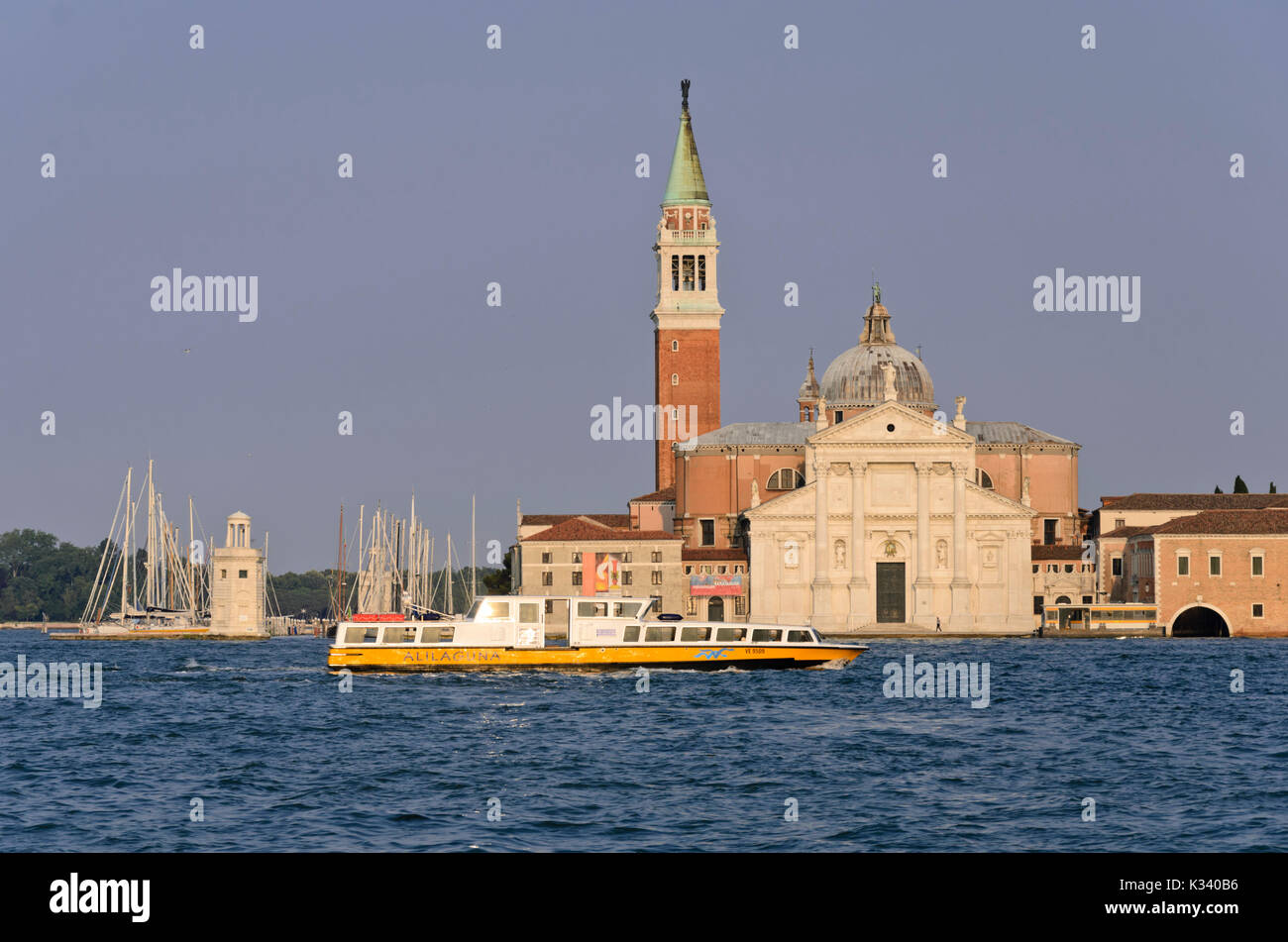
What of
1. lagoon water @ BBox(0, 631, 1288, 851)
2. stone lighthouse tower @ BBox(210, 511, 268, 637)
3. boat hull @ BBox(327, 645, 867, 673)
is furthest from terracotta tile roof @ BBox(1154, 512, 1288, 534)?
stone lighthouse tower @ BBox(210, 511, 268, 637)

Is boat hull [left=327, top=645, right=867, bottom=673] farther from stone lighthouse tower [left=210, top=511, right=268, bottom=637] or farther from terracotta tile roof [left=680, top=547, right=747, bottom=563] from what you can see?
stone lighthouse tower [left=210, top=511, right=268, bottom=637]

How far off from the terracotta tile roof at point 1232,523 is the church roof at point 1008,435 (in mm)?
11183

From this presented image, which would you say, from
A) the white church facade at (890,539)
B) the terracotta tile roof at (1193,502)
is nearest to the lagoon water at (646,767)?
the white church facade at (890,539)

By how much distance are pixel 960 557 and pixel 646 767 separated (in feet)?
233

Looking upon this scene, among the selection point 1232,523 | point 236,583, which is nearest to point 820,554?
point 1232,523

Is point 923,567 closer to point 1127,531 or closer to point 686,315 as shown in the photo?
point 1127,531

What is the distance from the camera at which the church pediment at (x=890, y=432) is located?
95.9 m

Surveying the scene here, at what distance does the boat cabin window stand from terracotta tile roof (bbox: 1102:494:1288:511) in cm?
6303

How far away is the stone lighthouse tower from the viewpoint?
358 ft

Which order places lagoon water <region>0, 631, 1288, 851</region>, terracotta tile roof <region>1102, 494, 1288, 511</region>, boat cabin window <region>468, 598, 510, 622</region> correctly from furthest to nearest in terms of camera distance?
terracotta tile roof <region>1102, 494, 1288, 511</region> < boat cabin window <region>468, 598, 510, 622</region> < lagoon water <region>0, 631, 1288, 851</region>

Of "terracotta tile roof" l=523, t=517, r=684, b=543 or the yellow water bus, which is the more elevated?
"terracotta tile roof" l=523, t=517, r=684, b=543

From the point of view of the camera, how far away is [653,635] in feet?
177
